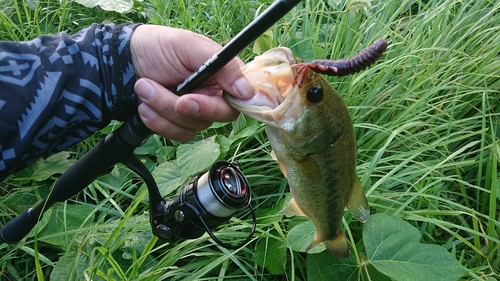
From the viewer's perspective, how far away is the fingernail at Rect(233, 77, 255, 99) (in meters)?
1.44

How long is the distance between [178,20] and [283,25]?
33.1 inches

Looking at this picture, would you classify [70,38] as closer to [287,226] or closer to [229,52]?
[229,52]

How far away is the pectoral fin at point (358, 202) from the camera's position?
1.67 m

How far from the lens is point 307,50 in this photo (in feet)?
9.73

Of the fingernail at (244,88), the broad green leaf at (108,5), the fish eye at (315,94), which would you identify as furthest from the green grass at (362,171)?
the fish eye at (315,94)

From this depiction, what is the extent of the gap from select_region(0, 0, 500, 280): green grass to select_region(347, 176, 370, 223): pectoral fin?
35 centimetres

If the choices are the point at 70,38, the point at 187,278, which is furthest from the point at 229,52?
the point at 187,278

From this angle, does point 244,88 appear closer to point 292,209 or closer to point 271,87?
point 271,87

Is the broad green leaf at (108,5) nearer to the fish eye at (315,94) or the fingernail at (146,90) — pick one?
the fingernail at (146,90)

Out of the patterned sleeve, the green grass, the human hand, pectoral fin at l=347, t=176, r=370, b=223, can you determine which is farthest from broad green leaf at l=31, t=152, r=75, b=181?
pectoral fin at l=347, t=176, r=370, b=223

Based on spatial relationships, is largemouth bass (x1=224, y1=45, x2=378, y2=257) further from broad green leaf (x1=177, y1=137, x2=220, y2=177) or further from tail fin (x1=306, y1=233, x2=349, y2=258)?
broad green leaf (x1=177, y1=137, x2=220, y2=177)

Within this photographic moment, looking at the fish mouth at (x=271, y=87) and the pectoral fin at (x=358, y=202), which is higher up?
the fish mouth at (x=271, y=87)

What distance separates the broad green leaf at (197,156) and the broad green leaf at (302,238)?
61 cm

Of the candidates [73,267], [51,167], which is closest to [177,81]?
[73,267]
